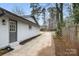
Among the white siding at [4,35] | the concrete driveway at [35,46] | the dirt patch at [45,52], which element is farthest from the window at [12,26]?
the dirt patch at [45,52]

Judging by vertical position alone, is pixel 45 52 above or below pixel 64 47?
below

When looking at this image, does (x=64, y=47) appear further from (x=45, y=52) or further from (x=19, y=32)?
(x=19, y=32)

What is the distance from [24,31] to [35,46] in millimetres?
477

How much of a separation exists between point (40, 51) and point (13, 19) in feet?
3.03

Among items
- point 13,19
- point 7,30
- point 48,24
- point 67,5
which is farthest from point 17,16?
point 67,5

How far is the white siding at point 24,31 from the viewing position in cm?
453

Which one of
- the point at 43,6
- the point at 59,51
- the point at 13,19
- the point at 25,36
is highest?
the point at 43,6

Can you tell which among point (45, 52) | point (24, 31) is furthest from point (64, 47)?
point (24, 31)

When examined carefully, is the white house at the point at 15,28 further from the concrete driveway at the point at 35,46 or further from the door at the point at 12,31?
the concrete driveway at the point at 35,46

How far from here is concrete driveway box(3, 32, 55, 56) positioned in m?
4.32

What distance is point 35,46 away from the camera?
441cm

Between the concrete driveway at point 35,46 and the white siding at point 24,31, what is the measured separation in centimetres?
16

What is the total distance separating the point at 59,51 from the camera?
436 cm

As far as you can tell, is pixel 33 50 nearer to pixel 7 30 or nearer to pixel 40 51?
pixel 40 51
